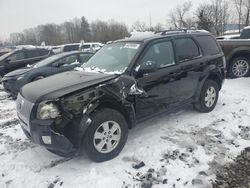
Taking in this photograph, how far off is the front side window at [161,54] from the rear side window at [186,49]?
0.64 ft

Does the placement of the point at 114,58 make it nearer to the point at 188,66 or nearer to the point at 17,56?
the point at 188,66

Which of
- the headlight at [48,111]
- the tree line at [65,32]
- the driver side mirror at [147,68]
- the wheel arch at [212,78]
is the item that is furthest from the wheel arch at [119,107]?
the tree line at [65,32]

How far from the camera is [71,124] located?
3623 mm

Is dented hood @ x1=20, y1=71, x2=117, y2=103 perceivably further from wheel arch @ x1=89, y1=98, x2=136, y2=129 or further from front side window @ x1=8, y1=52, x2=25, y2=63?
front side window @ x1=8, y1=52, x2=25, y2=63

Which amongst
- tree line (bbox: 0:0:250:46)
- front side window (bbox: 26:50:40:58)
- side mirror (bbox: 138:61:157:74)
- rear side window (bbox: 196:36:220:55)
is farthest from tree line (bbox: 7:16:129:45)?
side mirror (bbox: 138:61:157:74)

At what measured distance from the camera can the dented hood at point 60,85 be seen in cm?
367

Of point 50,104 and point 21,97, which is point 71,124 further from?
point 21,97

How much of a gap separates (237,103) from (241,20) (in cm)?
4529

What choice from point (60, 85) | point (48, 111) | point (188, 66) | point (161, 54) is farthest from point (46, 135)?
point (188, 66)

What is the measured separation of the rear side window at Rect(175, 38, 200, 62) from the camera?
5180mm

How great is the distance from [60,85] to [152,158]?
176 centimetres

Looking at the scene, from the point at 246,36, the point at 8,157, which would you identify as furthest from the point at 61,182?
the point at 246,36

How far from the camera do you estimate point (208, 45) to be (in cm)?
595

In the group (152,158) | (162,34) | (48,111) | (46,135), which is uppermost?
(162,34)
